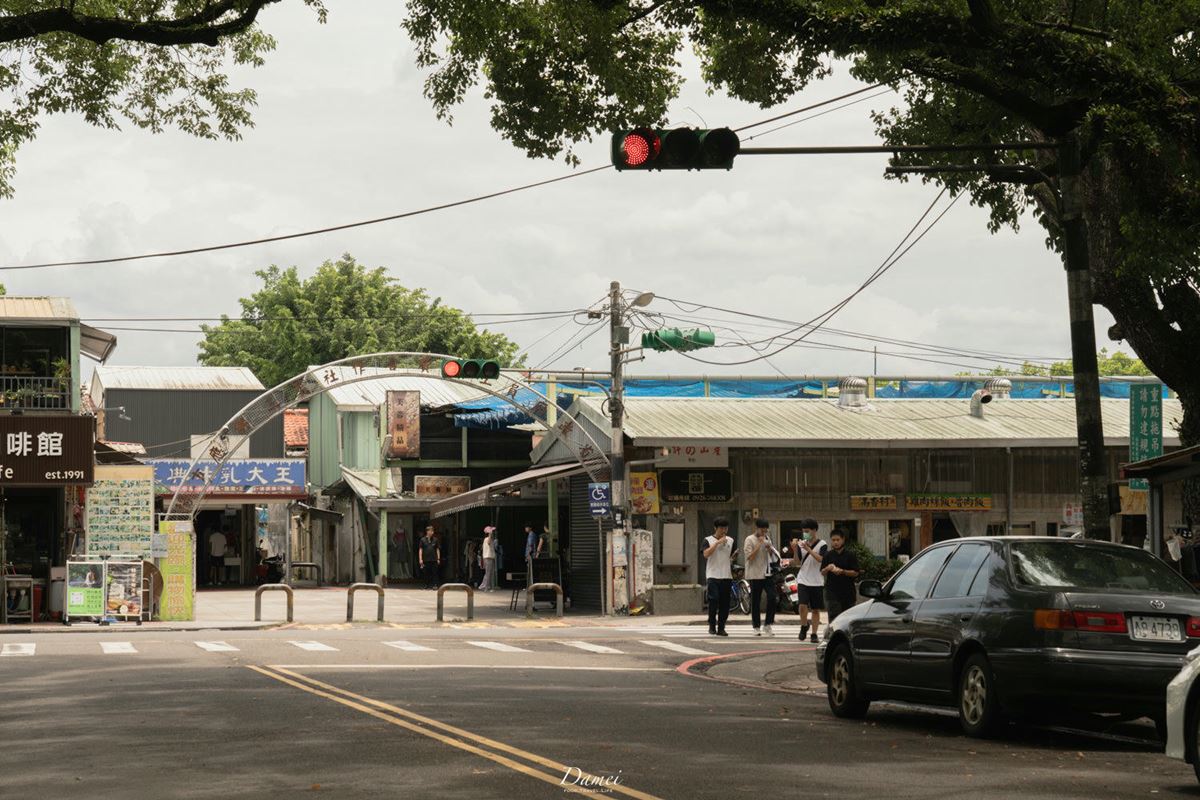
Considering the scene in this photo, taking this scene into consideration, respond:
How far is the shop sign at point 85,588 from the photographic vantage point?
101 feet

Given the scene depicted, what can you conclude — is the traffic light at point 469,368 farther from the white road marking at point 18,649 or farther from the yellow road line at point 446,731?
the yellow road line at point 446,731

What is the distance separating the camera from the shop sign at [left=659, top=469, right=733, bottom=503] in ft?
116

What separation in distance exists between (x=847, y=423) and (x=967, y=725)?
25.2m

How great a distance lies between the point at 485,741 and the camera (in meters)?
11.6

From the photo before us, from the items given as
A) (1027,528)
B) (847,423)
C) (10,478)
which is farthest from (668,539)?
(10,478)

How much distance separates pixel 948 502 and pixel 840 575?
1605cm

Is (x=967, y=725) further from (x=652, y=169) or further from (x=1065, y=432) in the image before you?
(x=1065, y=432)

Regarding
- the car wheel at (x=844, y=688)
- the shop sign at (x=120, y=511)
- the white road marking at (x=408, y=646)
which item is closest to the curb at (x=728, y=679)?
the car wheel at (x=844, y=688)

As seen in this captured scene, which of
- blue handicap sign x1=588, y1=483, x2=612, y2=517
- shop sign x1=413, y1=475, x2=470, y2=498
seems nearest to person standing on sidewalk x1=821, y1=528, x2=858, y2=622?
blue handicap sign x1=588, y1=483, x2=612, y2=517

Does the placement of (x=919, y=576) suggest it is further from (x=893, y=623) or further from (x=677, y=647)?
(x=677, y=647)

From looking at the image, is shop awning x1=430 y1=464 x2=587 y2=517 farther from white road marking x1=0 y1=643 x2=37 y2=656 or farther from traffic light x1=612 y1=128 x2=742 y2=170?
traffic light x1=612 y1=128 x2=742 y2=170

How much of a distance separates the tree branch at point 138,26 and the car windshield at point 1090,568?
9.53 meters

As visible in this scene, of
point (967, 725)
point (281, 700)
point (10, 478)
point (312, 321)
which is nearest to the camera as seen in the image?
point (967, 725)

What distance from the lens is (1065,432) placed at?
124ft
